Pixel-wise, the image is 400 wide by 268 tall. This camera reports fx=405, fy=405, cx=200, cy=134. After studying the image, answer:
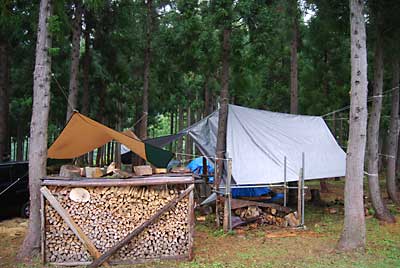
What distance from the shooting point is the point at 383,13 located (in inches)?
331

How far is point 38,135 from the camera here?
5934mm

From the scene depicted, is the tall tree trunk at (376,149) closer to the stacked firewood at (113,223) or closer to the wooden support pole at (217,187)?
the wooden support pole at (217,187)

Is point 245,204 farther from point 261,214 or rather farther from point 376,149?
point 376,149

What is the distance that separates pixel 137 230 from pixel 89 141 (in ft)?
7.11

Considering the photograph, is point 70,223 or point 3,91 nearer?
point 70,223

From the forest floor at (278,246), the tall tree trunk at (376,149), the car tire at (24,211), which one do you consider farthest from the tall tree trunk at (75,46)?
the tall tree trunk at (376,149)

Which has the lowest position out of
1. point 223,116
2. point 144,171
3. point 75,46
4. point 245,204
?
point 245,204

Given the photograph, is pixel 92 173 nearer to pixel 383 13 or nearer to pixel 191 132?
pixel 191 132

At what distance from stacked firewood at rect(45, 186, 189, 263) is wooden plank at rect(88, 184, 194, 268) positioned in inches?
3.0

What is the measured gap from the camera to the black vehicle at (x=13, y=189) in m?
8.16

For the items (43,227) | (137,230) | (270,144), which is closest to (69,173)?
(43,227)

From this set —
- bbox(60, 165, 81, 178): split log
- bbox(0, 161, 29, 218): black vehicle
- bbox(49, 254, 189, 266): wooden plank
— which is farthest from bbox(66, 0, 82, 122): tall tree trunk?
bbox(49, 254, 189, 266): wooden plank

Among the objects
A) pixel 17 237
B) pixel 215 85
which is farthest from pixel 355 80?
pixel 215 85

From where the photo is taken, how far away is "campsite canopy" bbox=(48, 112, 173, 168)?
649 centimetres
